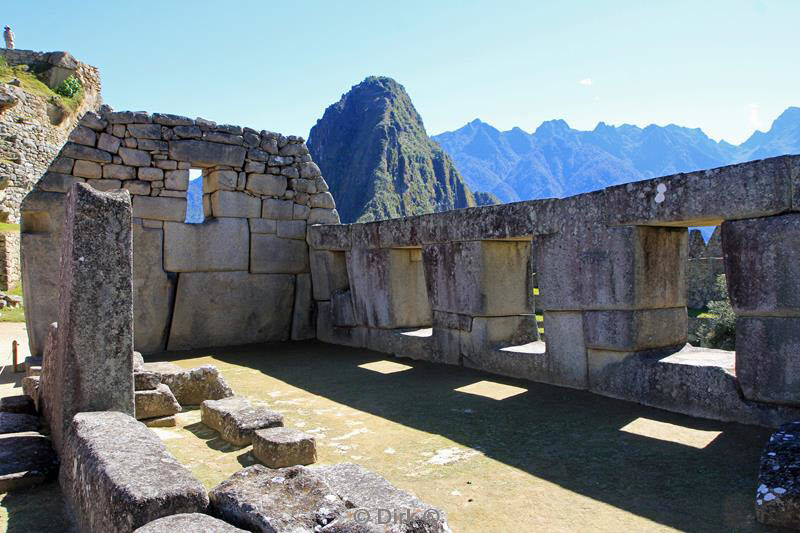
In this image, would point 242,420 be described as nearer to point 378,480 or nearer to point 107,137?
point 378,480

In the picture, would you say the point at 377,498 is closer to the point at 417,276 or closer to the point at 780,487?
the point at 780,487

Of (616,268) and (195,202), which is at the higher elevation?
(195,202)

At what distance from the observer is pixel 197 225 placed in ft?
29.2

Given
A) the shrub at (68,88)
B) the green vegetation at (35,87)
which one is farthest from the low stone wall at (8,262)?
the shrub at (68,88)

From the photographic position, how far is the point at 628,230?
514 cm

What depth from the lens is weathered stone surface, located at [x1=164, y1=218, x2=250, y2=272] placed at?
8664 millimetres

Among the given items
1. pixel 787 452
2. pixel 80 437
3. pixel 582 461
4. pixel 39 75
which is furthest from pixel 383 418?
pixel 39 75

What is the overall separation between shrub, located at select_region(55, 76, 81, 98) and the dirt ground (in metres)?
28.4

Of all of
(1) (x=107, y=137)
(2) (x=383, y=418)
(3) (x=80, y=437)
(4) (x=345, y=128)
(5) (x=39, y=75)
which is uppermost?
(4) (x=345, y=128)

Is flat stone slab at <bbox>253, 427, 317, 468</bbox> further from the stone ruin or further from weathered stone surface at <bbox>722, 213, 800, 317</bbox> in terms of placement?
weathered stone surface at <bbox>722, 213, 800, 317</bbox>

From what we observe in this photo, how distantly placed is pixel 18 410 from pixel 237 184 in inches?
195

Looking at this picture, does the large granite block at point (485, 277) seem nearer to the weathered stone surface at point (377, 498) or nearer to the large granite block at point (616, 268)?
the large granite block at point (616, 268)

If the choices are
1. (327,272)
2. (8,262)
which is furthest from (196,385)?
(8,262)

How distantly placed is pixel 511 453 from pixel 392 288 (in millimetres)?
4349
